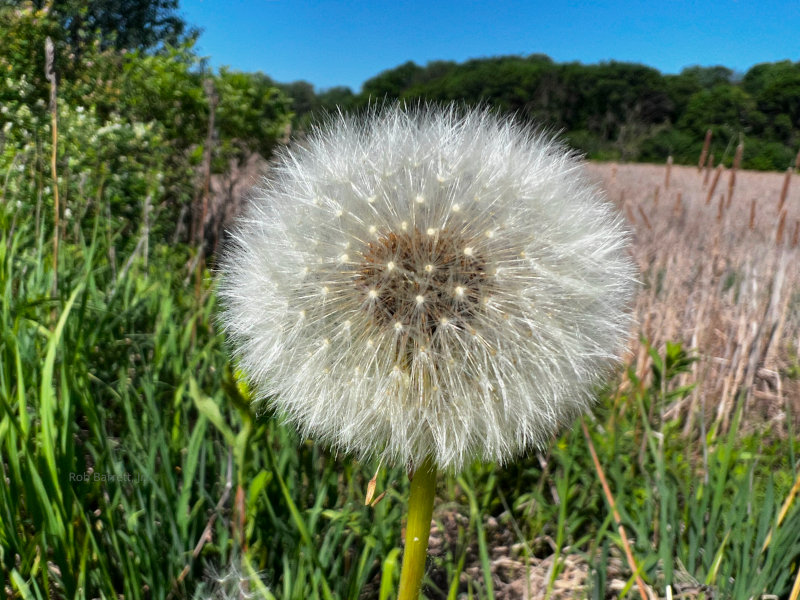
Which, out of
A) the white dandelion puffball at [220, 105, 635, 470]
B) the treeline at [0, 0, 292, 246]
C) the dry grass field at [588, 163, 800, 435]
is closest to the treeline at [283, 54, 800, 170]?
the treeline at [0, 0, 292, 246]

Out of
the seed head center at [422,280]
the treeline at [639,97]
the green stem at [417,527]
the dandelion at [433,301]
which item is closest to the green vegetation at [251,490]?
the green stem at [417,527]

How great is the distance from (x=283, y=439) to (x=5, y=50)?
547 centimetres

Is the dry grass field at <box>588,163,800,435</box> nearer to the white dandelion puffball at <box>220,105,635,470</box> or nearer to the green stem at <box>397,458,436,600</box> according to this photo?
the white dandelion puffball at <box>220,105,635,470</box>

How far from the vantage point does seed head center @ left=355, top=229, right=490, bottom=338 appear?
94 centimetres

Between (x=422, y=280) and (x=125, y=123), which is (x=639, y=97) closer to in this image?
(x=125, y=123)

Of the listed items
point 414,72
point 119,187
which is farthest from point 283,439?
point 414,72

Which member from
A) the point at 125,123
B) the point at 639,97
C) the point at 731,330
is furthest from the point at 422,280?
the point at 639,97

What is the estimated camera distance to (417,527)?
2.79 ft

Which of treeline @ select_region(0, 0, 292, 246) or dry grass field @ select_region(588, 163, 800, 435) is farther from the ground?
treeline @ select_region(0, 0, 292, 246)

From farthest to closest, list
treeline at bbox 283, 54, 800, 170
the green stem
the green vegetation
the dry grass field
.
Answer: treeline at bbox 283, 54, 800, 170, the dry grass field, the green vegetation, the green stem

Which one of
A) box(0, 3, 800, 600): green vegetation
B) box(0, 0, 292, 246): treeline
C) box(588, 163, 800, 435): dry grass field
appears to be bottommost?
box(0, 3, 800, 600): green vegetation

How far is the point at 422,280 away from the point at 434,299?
0.12 ft

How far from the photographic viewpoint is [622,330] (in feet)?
3.26

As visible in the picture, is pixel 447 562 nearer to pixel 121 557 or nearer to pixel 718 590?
pixel 718 590
